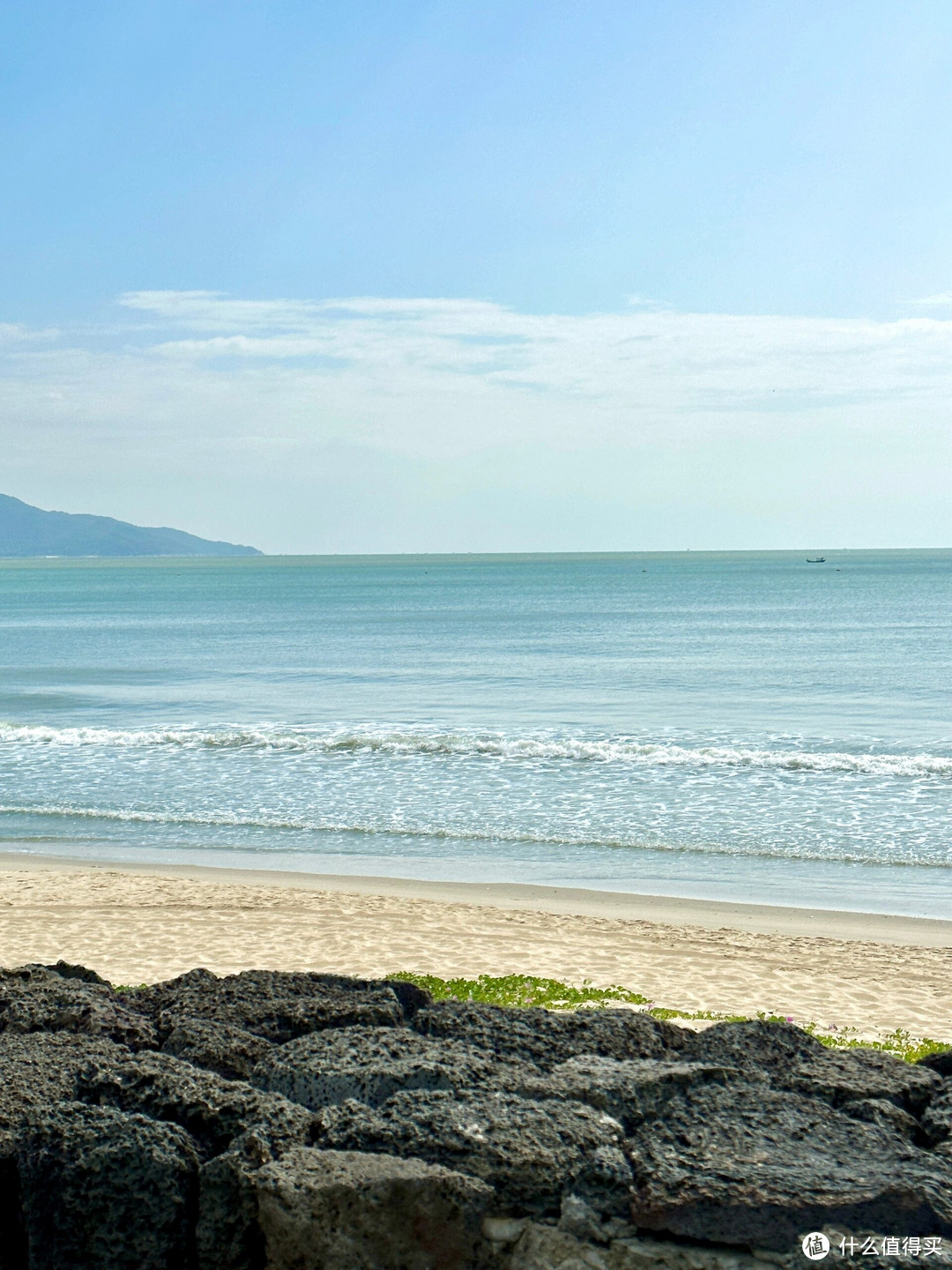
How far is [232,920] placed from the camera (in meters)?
12.5

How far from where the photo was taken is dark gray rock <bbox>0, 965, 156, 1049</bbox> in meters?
4.98

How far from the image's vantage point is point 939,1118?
13.6 feet

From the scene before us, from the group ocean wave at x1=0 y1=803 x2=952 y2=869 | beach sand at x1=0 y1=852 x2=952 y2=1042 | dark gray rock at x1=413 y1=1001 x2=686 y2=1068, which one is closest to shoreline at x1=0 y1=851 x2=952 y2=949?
beach sand at x1=0 y1=852 x2=952 y2=1042

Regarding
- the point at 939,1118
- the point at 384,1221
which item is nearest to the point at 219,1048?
the point at 384,1221

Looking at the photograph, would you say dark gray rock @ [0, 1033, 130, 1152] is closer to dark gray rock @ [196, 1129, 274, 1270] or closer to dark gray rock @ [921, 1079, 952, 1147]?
dark gray rock @ [196, 1129, 274, 1270]

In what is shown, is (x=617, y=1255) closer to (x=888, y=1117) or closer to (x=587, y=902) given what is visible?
(x=888, y=1117)

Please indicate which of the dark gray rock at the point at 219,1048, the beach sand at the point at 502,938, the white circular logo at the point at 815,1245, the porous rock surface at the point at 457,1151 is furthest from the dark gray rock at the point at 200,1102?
the beach sand at the point at 502,938

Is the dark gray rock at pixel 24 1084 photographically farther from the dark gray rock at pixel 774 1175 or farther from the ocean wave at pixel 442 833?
the ocean wave at pixel 442 833

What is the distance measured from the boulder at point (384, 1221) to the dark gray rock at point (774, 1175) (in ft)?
1.84

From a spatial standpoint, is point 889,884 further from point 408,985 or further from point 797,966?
point 408,985

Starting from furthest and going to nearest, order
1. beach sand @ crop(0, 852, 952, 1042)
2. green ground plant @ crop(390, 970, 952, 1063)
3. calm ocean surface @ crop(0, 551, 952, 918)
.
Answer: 1. calm ocean surface @ crop(0, 551, 952, 918)
2. beach sand @ crop(0, 852, 952, 1042)
3. green ground plant @ crop(390, 970, 952, 1063)

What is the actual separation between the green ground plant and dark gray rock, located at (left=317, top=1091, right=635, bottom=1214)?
435 centimetres

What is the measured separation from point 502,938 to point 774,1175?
27.3ft

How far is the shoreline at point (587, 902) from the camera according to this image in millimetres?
12141
